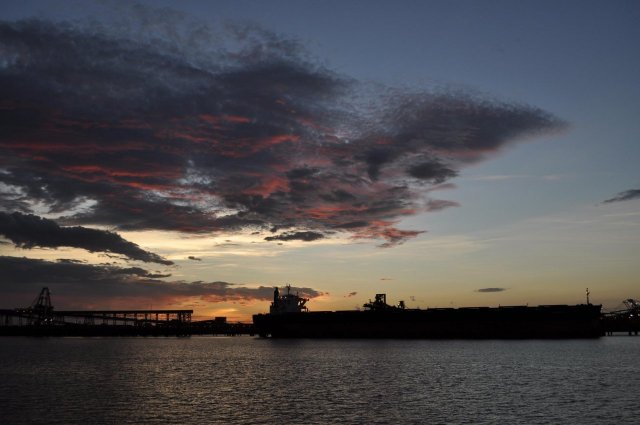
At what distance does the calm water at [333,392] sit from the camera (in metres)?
38.5

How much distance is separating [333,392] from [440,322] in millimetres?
81490

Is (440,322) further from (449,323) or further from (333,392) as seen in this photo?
(333,392)

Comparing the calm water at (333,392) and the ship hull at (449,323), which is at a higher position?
the ship hull at (449,323)

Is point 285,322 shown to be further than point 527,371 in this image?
Yes

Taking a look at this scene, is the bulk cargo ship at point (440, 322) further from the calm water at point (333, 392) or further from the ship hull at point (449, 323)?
the calm water at point (333, 392)

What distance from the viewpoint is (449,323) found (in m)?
127

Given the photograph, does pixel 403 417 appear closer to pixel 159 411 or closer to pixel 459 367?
pixel 159 411

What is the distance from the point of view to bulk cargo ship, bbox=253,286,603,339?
117m

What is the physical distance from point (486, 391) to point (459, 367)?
21729 millimetres

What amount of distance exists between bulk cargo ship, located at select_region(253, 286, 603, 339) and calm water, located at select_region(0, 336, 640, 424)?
118ft

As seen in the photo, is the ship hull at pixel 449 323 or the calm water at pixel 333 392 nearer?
the calm water at pixel 333 392

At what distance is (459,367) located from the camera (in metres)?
71.4

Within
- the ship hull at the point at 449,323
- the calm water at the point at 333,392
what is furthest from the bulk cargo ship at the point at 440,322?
the calm water at the point at 333,392

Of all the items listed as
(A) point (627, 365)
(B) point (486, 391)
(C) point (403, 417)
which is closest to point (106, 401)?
(C) point (403, 417)
